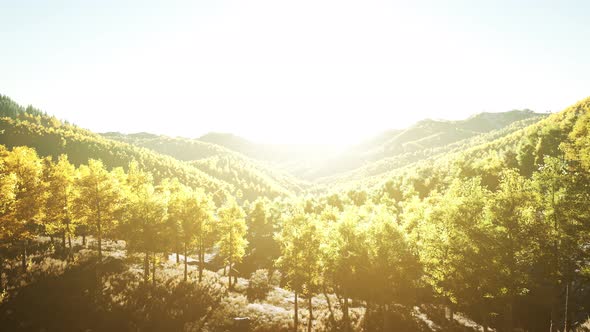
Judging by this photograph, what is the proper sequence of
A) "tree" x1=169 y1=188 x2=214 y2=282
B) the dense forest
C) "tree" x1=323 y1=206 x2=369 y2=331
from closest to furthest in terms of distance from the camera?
the dense forest → "tree" x1=323 y1=206 x2=369 y2=331 → "tree" x1=169 y1=188 x2=214 y2=282

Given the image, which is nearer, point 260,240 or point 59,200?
point 59,200

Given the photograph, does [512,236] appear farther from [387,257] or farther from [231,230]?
[231,230]

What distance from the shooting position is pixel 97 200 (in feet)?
112

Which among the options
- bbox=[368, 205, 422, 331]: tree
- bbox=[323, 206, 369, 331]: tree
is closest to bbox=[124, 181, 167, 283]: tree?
bbox=[323, 206, 369, 331]: tree

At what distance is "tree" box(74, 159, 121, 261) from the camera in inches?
1336

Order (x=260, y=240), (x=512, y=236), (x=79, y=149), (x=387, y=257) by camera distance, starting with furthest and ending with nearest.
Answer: (x=79, y=149)
(x=260, y=240)
(x=387, y=257)
(x=512, y=236)

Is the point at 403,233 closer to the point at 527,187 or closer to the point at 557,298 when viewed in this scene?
the point at 527,187

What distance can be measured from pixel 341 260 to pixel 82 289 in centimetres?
2478

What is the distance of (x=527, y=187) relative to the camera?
22594 mm

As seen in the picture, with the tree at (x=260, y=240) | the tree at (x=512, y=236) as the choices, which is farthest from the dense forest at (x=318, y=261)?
the tree at (x=260, y=240)

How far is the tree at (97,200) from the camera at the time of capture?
111ft

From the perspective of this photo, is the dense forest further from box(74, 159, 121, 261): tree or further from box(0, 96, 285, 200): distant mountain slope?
box(0, 96, 285, 200): distant mountain slope

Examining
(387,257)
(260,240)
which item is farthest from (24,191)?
(260,240)

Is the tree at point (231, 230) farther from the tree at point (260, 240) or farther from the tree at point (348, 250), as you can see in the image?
the tree at point (260, 240)
